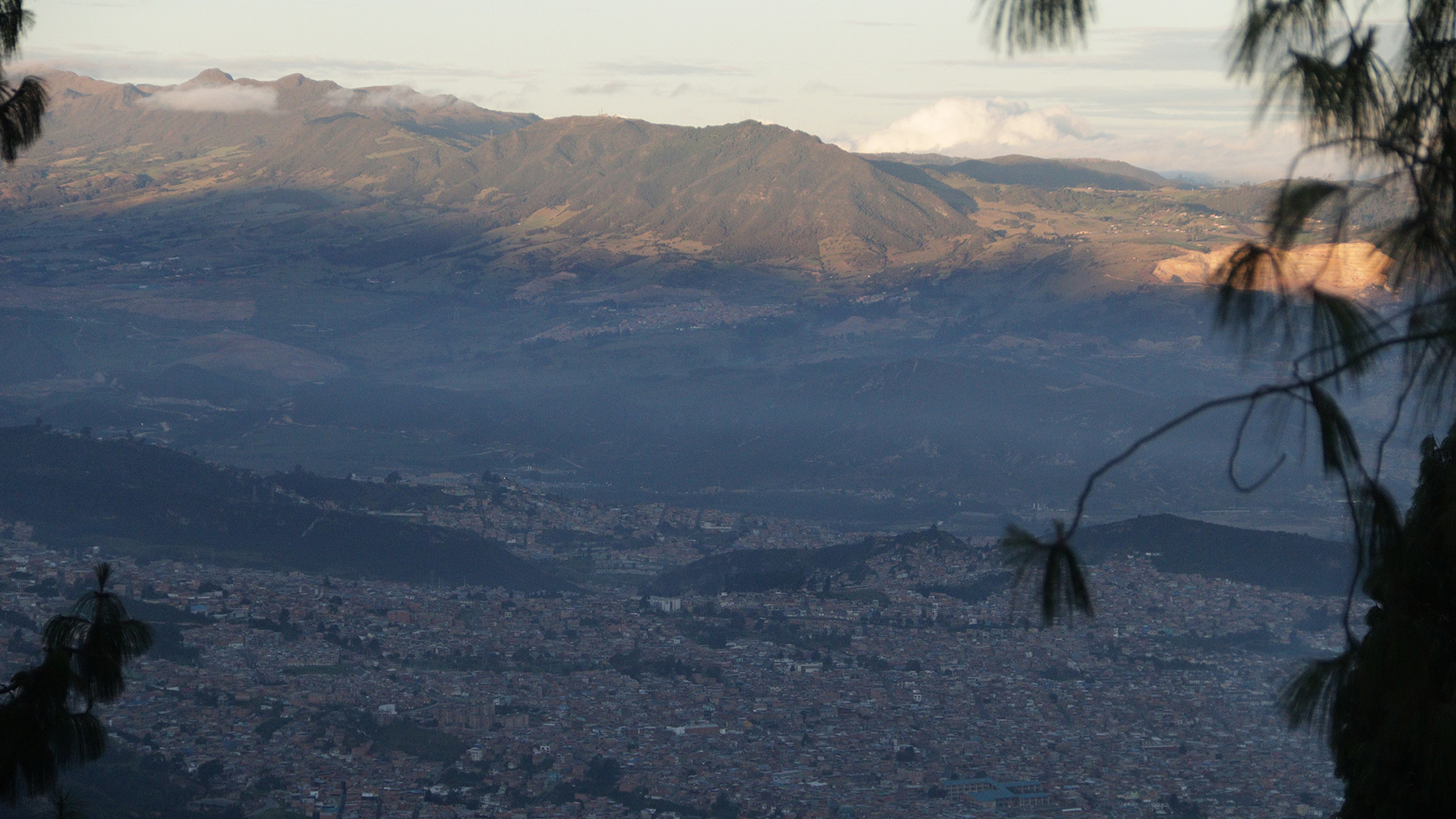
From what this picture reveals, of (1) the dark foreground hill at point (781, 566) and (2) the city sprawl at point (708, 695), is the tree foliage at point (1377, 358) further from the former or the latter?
(1) the dark foreground hill at point (781, 566)

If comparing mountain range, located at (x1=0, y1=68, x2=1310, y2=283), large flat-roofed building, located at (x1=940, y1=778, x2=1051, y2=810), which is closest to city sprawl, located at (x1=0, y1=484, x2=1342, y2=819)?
large flat-roofed building, located at (x1=940, y1=778, x2=1051, y2=810)

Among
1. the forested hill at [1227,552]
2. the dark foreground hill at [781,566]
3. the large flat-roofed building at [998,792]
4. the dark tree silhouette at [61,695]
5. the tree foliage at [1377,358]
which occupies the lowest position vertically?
the dark foreground hill at [781,566]

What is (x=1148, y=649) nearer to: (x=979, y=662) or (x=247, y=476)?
(x=979, y=662)

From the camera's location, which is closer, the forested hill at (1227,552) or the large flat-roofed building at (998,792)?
the large flat-roofed building at (998,792)

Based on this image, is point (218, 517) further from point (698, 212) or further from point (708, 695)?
point (698, 212)

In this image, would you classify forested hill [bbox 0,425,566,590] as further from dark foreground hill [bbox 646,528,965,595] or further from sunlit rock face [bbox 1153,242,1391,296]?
sunlit rock face [bbox 1153,242,1391,296]

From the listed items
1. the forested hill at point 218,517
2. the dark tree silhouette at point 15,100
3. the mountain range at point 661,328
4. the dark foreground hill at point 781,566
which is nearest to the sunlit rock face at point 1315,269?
the dark tree silhouette at point 15,100
